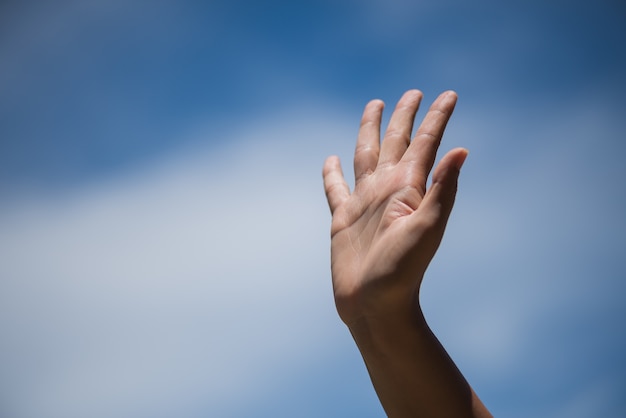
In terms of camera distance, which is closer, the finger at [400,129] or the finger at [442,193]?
the finger at [442,193]

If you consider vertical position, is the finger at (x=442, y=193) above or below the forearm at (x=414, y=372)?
above

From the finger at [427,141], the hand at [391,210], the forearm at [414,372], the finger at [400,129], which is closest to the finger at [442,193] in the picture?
the hand at [391,210]

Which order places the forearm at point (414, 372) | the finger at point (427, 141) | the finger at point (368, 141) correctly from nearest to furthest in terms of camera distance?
the forearm at point (414, 372) → the finger at point (427, 141) → the finger at point (368, 141)

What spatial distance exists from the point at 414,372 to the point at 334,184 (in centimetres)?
207

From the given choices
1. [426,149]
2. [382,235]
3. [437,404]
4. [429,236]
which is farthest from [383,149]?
[437,404]

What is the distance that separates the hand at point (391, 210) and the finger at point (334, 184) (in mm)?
11

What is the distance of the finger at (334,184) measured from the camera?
4.44m

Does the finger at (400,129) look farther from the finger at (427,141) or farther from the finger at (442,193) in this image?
the finger at (442,193)

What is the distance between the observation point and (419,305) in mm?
3480

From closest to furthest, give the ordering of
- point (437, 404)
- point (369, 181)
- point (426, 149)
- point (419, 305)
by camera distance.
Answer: point (437, 404) → point (419, 305) → point (426, 149) → point (369, 181)

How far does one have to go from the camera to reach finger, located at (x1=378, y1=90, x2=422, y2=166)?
164 inches

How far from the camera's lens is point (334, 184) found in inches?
183

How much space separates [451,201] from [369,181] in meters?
1.10

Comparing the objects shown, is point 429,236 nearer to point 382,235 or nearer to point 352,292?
point 382,235
